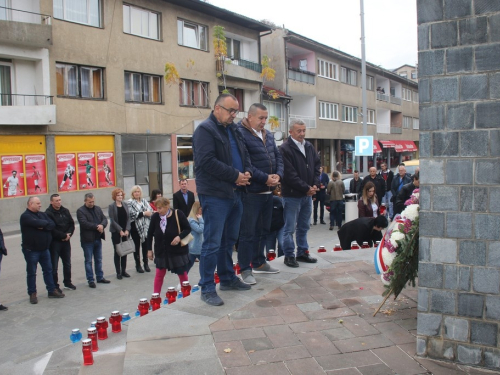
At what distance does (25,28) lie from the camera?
57.9 ft

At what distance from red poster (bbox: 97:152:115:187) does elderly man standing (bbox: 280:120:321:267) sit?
644 inches

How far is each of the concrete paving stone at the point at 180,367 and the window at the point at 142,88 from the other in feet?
65.4

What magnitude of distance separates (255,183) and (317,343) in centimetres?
213

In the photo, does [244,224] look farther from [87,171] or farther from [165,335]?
[87,171]

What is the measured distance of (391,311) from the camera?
467 cm

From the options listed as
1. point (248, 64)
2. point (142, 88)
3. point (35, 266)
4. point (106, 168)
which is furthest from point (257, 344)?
point (248, 64)

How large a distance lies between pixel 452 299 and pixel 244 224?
2591 millimetres

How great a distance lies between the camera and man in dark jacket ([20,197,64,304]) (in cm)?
767

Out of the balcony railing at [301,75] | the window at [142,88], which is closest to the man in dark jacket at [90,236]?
the window at [142,88]

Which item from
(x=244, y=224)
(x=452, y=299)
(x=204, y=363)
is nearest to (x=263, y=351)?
(x=204, y=363)

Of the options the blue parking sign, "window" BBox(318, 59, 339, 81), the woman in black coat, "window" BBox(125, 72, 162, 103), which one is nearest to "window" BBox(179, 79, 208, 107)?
"window" BBox(125, 72, 162, 103)

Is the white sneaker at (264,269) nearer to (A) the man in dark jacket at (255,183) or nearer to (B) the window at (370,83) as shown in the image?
(A) the man in dark jacket at (255,183)

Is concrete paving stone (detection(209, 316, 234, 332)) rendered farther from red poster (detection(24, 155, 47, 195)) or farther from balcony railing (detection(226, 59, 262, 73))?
balcony railing (detection(226, 59, 262, 73))

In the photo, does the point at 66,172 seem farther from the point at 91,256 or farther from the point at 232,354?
the point at 232,354
